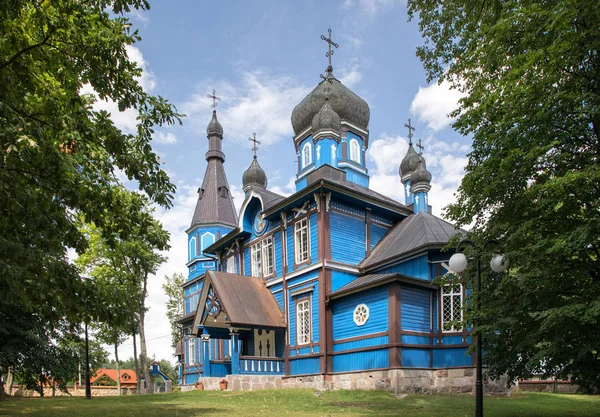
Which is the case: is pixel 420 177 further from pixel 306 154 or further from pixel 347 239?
pixel 347 239

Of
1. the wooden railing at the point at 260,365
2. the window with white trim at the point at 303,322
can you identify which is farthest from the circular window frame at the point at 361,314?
the wooden railing at the point at 260,365

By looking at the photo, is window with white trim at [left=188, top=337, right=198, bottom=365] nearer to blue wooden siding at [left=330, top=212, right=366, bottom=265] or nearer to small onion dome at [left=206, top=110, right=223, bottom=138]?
blue wooden siding at [left=330, top=212, right=366, bottom=265]

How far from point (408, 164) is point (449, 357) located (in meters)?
13.4

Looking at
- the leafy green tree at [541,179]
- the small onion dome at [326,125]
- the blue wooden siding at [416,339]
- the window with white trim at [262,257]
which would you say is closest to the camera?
the leafy green tree at [541,179]

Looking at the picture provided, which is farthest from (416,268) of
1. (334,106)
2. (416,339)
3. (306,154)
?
(334,106)

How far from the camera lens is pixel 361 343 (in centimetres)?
1941

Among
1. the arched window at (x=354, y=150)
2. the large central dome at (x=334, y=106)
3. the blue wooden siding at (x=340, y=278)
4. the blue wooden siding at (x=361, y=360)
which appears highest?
the large central dome at (x=334, y=106)

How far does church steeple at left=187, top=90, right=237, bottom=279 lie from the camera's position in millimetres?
35625

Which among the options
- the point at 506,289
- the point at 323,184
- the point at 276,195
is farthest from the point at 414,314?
the point at 276,195

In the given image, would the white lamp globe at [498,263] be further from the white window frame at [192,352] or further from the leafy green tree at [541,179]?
the white window frame at [192,352]

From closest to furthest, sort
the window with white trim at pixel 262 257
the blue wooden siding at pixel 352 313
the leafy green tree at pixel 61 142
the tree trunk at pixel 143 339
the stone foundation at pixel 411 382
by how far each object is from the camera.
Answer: the leafy green tree at pixel 61 142 < the stone foundation at pixel 411 382 < the blue wooden siding at pixel 352 313 < the window with white trim at pixel 262 257 < the tree trunk at pixel 143 339

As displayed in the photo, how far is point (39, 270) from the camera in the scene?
320 inches

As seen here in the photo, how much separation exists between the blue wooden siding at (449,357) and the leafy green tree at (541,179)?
7.61 m

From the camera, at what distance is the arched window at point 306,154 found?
88.6 feet
